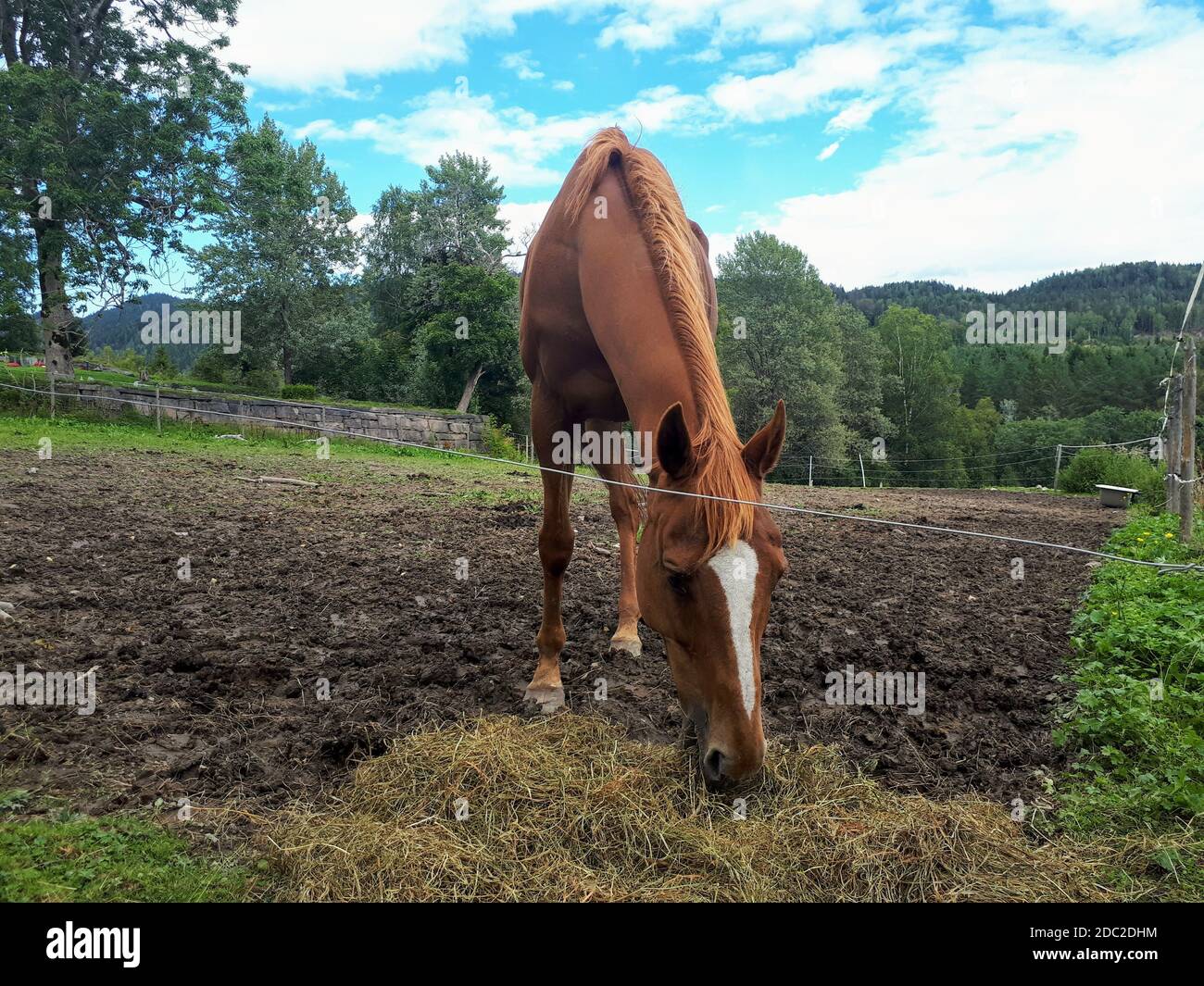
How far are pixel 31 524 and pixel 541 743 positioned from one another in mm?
6180

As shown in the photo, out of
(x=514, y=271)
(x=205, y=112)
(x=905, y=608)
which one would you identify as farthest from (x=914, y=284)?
(x=905, y=608)

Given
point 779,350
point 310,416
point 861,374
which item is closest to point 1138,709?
point 310,416

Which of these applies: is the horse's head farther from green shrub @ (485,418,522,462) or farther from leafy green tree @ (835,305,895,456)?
leafy green tree @ (835,305,895,456)

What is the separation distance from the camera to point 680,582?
2.45m

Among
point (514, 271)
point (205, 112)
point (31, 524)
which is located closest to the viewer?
point (31, 524)

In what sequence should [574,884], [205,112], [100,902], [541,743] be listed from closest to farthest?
[100,902]
[574,884]
[541,743]
[205,112]

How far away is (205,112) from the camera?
20625mm

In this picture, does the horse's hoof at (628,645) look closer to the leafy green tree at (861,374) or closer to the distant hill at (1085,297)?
the leafy green tree at (861,374)

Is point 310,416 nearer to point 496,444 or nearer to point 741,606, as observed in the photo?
point 496,444

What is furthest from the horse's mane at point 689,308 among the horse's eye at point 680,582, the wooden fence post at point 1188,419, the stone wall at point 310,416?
the stone wall at point 310,416

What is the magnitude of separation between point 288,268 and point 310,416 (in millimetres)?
20846

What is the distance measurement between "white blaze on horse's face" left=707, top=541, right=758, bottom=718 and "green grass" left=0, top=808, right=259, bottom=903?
163 centimetres

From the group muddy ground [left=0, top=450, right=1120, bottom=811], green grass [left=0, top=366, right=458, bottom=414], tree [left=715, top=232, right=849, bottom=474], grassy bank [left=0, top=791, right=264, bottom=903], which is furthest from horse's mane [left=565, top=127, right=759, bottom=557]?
tree [left=715, top=232, right=849, bottom=474]

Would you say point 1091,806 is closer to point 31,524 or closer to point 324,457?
point 31,524
